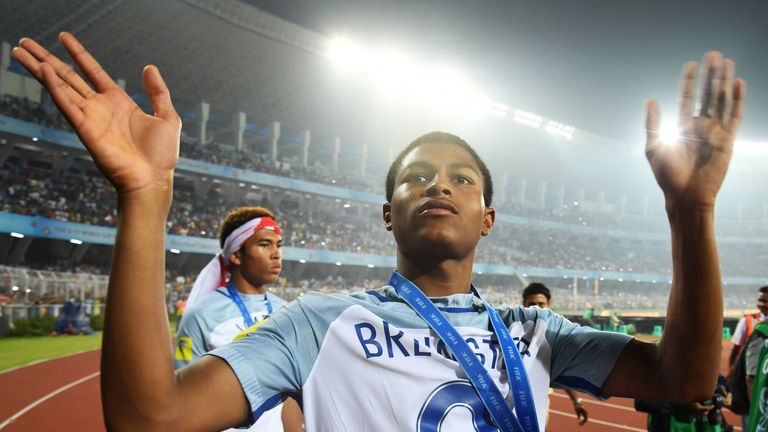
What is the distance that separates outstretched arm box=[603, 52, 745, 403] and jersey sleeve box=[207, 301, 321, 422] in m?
1.12

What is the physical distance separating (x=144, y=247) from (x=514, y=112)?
158 ft

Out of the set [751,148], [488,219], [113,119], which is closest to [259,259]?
[488,219]

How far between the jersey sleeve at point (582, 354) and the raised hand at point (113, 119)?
4.83 ft

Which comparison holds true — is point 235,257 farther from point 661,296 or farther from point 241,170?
point 661,296

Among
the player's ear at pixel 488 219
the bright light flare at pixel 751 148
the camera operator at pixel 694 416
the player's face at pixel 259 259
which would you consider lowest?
the camera operator at pixel 694 416

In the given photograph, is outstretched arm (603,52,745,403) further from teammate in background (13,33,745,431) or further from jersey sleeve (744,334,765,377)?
jersey sleeve (744,334,765,377)

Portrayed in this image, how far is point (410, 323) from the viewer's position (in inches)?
73.3

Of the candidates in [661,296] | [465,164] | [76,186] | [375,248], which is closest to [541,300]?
[465,164]

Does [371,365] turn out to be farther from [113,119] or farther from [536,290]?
[536,290]

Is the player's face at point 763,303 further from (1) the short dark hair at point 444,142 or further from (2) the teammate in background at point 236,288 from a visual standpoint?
(1) the short dark hair at point 444,142

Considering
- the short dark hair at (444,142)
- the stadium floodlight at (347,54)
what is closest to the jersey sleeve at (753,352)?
the short dark hair at (444,142)

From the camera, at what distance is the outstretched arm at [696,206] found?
1612mm

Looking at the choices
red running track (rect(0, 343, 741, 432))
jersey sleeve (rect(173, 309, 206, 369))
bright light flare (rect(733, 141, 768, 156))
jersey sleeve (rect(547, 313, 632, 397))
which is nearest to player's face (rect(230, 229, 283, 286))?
jersey sleeve (rect(173, 309, 206, 369))

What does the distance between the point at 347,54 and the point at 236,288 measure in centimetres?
3290
